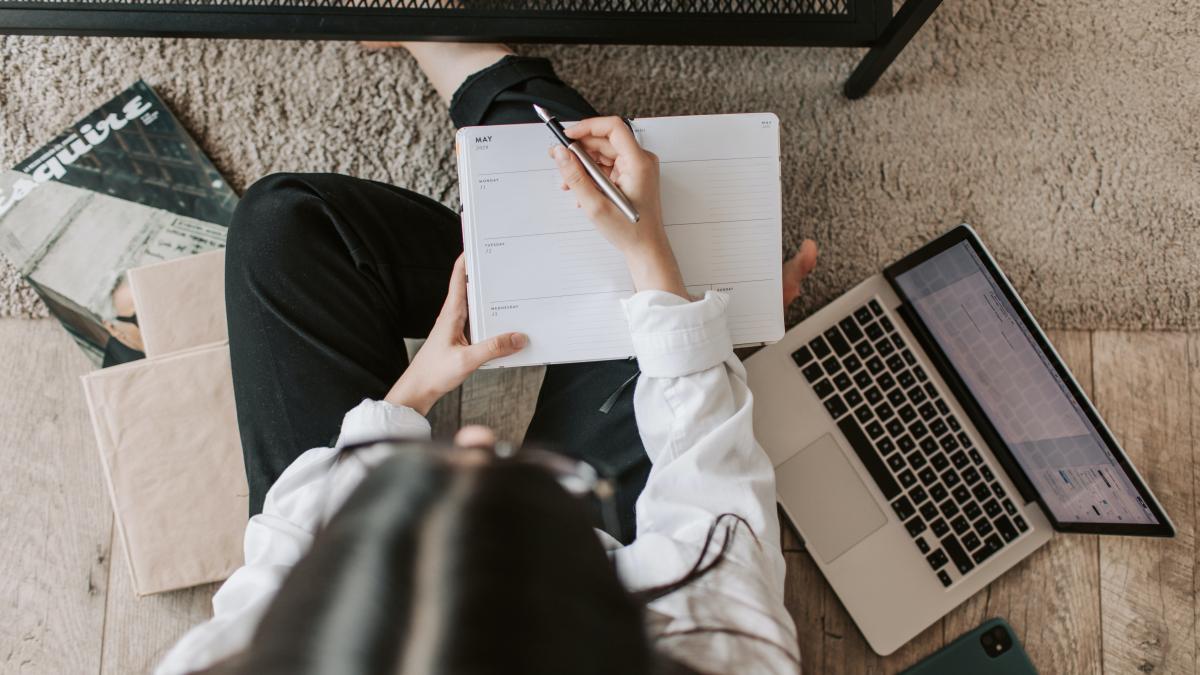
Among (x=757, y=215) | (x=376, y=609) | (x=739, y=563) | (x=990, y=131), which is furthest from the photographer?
(x=990, y=131)

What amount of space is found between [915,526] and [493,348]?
47cm

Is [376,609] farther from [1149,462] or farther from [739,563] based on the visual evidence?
[1149,462]

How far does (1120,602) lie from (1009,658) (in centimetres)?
15

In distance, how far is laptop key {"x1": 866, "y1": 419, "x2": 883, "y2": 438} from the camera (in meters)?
0.75

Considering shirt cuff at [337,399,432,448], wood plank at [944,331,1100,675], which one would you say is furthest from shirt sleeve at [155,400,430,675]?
wood plank at [944,331,1100,675]

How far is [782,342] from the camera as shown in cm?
76

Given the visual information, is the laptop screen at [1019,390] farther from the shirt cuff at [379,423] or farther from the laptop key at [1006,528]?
the shirt cuff at [379,423]

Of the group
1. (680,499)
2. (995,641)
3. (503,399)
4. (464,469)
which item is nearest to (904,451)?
(995,641)

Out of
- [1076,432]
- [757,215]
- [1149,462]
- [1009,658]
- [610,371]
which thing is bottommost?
[1009,658]

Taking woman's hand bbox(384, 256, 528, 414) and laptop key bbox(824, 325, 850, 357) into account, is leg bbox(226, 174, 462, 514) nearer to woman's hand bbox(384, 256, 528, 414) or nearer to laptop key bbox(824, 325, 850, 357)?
woman's hand bbox(384, 256, 528, 414)

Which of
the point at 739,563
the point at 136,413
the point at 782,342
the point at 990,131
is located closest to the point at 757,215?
the point at 782,342

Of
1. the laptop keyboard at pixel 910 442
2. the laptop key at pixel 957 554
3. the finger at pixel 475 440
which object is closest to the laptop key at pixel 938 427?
the laptop keyboard at pixel 910 442

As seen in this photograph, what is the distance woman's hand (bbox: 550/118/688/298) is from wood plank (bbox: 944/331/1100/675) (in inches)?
20.6

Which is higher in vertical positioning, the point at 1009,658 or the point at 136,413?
the point at 136,413
